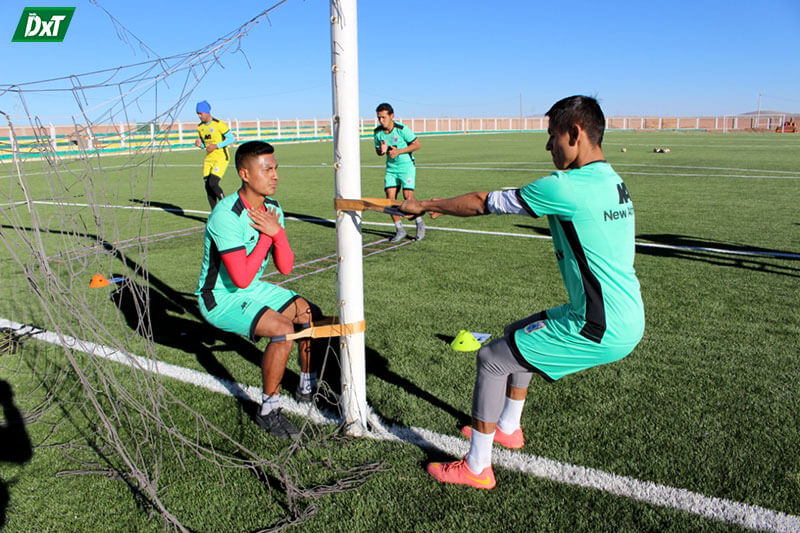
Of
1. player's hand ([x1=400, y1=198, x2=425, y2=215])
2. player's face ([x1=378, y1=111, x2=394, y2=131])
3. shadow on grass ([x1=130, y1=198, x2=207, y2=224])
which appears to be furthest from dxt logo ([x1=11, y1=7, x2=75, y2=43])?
shadow on grass ([x1=130, y1=198, x2=207, y2=224])

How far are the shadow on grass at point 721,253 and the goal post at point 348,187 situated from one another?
5998 mm

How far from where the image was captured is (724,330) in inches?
203

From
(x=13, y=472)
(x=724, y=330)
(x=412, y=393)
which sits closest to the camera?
(x=13, y=472)

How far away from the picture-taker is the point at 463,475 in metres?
3.02

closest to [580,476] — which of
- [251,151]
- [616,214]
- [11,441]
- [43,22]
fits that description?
[616,214]

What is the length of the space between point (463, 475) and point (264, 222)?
5.99 ft

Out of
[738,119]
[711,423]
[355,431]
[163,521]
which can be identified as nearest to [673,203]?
[711,423]

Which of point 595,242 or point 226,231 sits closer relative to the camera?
point 595,242

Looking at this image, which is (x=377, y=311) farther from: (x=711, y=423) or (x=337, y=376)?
(x=711, y=423)

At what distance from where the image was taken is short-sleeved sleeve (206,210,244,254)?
11.5 feet

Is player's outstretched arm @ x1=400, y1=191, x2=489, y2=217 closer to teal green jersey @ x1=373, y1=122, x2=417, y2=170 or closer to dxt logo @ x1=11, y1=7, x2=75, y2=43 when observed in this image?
dxt logo @ x1=11, y1=7, x2=75, y2=43

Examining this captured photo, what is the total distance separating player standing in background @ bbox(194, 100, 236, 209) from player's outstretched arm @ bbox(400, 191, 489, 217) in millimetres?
8989

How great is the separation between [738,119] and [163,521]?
9125 cm

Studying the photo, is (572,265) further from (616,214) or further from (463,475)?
(463,475)
